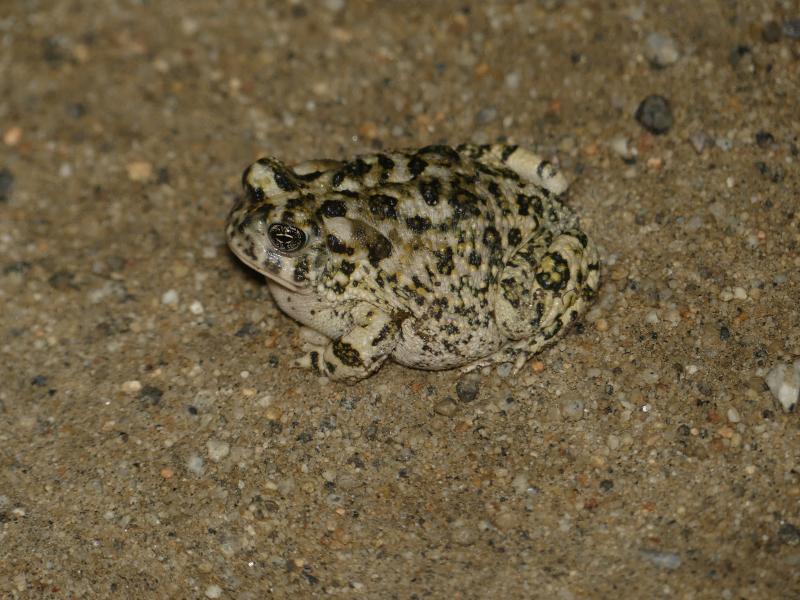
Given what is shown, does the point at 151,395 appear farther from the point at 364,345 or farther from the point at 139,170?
the point at 139,170

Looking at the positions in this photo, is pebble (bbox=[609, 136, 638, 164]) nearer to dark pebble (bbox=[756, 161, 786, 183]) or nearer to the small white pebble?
dark pebble (bbox=[756, 161, 786, 183])

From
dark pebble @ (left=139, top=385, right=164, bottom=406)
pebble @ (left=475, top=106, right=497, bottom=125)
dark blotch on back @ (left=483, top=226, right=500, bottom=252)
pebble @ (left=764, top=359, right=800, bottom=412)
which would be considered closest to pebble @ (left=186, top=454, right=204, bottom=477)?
dark pebble @ (left=139, top=385, right=164, bottom=406)

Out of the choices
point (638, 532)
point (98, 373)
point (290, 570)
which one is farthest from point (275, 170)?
point (638, 532)

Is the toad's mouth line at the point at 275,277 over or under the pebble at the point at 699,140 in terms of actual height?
under

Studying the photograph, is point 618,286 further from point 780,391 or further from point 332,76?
point 332,76

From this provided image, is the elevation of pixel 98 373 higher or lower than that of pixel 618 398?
lower

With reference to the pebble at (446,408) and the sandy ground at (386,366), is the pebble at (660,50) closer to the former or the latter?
the sandy ground at (386,366)

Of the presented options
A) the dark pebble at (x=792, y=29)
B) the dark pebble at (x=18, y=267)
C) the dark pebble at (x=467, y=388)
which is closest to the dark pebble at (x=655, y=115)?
the dark pebble at (x=792, y=29)

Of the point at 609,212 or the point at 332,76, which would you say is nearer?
the point at 609,212
